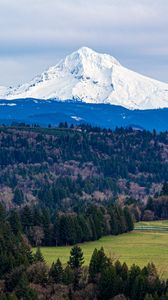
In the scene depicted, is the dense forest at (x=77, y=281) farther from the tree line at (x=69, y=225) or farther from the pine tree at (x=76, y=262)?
the tree line at (x=69, y=225)

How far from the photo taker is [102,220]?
15788 centimetres

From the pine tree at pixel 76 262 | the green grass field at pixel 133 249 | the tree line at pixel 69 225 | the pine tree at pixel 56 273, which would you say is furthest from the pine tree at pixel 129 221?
the pine tree at pixel 56 273

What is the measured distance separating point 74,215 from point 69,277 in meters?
56.2

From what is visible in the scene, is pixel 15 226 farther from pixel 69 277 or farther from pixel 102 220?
pixel 69 277

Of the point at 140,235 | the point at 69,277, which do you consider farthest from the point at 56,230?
the point at 69,277

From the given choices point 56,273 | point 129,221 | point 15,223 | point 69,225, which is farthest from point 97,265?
point 129,221

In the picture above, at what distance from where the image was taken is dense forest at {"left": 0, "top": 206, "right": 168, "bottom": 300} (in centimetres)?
9869

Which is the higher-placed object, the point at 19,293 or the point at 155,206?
the point at 155,206

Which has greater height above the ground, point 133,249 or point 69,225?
point 69,225

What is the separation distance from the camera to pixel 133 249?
135 metres

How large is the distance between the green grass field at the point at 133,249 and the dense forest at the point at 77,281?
6508 mm

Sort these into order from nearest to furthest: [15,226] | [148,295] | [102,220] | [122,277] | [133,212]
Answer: [148,295]
[122,277]
[15,226]
[102,220]
[133,212]

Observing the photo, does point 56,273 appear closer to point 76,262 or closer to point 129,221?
point 76,262

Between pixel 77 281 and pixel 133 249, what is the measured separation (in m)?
29.5
